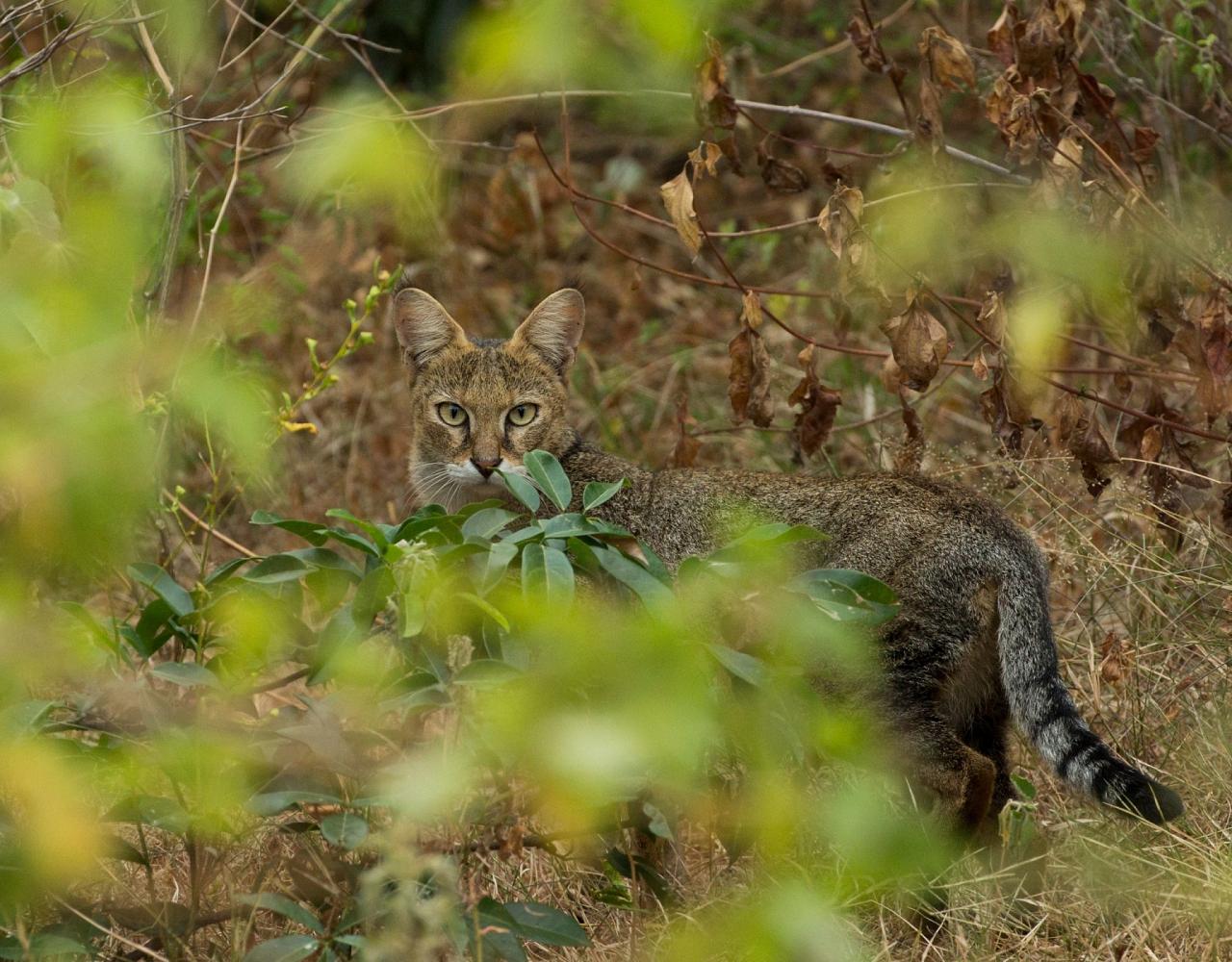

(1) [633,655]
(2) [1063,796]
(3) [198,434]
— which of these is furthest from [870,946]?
(3) [198,434]

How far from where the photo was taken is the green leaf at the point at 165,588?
3631 millimetres

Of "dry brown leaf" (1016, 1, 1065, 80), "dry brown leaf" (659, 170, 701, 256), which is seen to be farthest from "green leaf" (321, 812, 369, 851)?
"dry brown leaf" (1016, 1, 1065, 80)

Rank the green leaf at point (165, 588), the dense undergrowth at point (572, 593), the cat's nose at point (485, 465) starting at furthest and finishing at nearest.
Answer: the cat's nose at point (485, 465)
the green leaf at point (165, 588)
the dense undergrowth at point (572, 593)

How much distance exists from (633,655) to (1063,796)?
3347 mm

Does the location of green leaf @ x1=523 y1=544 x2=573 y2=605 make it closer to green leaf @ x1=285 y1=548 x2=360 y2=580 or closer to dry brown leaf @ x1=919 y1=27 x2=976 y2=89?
green leaf @ x1=285 y1=548 x2=360 y2=580

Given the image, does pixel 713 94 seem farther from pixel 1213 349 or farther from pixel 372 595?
pixel 372 595

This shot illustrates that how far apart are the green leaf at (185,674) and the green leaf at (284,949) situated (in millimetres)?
631

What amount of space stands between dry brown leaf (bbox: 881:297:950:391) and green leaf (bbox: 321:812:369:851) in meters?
2.47

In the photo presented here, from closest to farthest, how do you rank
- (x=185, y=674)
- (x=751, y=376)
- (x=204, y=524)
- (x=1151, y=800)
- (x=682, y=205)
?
(x=185, y=674) < (x=1151, y=800) < (x=204, y=524) < (x=682, y=205) < (x=751, y=376)

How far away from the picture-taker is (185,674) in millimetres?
3557

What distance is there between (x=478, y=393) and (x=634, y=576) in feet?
8.94

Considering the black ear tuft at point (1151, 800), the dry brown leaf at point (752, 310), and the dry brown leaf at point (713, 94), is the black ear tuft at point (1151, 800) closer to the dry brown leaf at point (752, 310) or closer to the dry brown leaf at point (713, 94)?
the dry brown leaf at point (752, 310)

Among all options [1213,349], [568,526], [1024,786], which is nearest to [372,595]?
[568,526]

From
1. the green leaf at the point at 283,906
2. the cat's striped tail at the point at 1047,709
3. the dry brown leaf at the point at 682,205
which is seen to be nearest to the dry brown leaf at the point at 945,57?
the dry brown leaf at the point at 682,205
